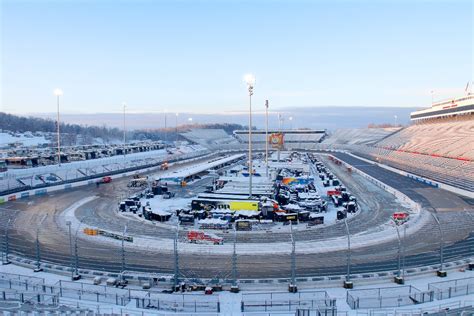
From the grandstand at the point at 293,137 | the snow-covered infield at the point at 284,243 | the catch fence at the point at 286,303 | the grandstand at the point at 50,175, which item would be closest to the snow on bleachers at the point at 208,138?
the grandstand at the point at 293,137

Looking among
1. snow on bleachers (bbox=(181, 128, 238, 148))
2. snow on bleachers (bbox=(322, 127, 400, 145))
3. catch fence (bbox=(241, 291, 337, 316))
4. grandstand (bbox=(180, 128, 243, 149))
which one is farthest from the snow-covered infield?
snow on bleachers (bbox=(181, 128, 238, 148))

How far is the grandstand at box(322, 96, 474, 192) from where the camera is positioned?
132ft

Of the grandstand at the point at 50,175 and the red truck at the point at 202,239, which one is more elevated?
the grandstand at the point at 50,175

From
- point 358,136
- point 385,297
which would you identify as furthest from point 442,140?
point 385,297

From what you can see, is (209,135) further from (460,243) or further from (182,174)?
(460,243)

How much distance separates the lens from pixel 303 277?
14.6 metres

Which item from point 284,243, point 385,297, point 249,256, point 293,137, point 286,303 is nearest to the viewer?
point 286,303

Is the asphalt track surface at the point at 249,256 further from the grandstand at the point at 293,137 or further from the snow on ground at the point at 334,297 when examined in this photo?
the grandstand at the point at 293,137

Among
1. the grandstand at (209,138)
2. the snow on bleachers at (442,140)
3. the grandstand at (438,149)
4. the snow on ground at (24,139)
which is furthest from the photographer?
the grandstand at (209,138)

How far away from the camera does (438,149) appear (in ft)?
180

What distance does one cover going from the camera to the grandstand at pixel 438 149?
4025 cm

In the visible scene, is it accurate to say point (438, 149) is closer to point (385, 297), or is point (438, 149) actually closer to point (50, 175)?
point (385, 297)

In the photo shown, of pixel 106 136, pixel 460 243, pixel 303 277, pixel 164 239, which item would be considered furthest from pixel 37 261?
pixel 106 136

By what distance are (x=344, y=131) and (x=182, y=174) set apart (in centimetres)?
9080
